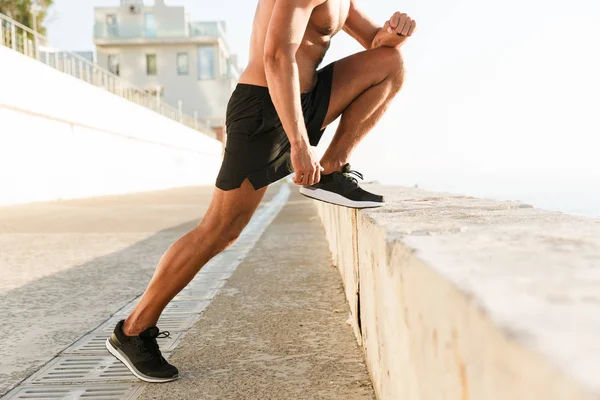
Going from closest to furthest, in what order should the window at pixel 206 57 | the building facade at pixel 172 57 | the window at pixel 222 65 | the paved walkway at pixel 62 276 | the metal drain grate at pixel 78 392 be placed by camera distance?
1. the metal drain grate at pixel 78 392
2. the paved walkway at pixel 62 276
3. the building facade at pixel 172 57
4. the window at pixel 206 57
5. the window at pixel 222 65

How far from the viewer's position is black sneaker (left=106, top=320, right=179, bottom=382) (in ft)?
9.10

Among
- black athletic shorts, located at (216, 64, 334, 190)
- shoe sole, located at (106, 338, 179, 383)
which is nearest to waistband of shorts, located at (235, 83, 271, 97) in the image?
black athletic shorts, located at (216, 64, 334, 190)

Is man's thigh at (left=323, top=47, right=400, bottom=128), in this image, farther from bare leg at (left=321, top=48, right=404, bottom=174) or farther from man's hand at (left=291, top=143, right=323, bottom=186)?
man's hand at (left=291, top=143, right=323, bottom=186)

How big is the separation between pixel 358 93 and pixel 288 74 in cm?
80

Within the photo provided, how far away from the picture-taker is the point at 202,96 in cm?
5438

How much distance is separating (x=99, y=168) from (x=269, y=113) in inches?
845

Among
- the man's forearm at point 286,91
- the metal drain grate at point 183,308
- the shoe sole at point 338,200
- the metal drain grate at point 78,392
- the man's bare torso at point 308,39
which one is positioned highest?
the man's bare torso at point 308,39

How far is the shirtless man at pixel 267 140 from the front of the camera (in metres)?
2.73

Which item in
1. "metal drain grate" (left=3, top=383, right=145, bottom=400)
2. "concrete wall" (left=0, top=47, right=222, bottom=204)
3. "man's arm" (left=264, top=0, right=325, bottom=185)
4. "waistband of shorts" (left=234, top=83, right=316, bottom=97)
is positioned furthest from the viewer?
"concrete wall" (left=0, top=47, right=222, bottom=204)

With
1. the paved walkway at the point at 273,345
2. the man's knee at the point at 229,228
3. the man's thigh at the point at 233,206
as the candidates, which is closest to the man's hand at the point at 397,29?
the man's thigh at the point at 233,206

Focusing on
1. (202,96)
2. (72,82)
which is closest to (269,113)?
(72,82)

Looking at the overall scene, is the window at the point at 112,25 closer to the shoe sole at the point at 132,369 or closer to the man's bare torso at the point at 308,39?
the man's bare torso at the point at 308,39

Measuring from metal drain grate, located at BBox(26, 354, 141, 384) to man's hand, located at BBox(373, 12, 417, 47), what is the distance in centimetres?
203

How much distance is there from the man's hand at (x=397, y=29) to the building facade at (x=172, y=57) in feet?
167
